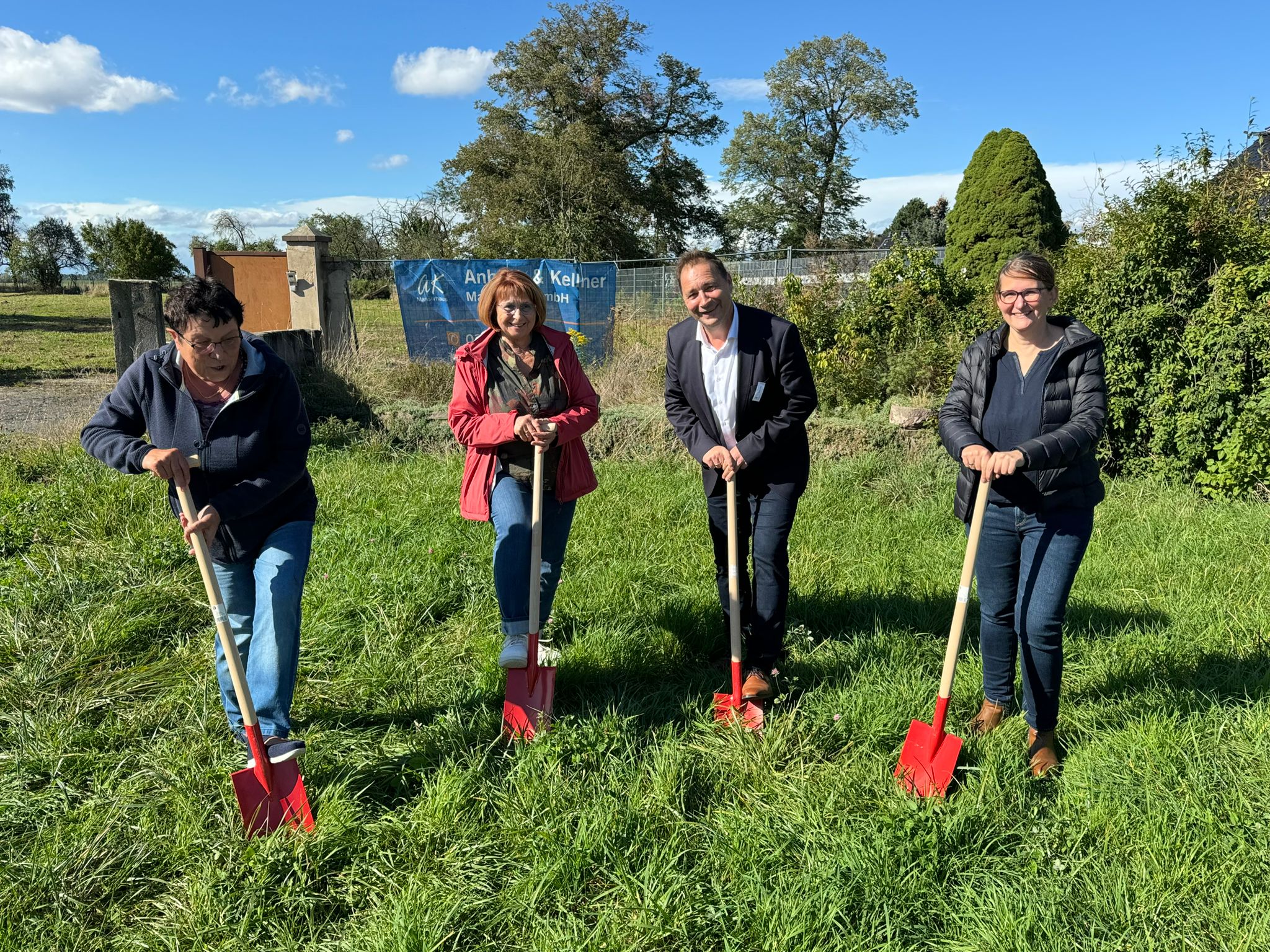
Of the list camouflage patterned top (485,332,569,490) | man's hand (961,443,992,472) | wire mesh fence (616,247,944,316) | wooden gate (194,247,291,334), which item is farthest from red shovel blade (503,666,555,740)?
wooden gate (194,247,291,334)

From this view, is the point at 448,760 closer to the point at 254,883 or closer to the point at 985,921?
the point at 254,883

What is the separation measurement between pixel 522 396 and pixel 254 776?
5.90 ft

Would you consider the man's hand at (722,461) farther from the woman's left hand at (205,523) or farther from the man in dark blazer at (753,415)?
the woman's left hand at (205,523)

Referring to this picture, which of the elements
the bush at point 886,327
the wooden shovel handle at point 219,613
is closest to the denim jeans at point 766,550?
the wooden shovel handle at point 219,613

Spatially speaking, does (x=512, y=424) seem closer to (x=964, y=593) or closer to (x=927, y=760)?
(x=964, y=593)

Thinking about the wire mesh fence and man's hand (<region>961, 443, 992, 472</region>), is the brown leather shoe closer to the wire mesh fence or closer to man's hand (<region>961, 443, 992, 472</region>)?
man's hand (<region>961, 443, 992, 472</region>)

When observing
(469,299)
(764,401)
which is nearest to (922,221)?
(469,299)

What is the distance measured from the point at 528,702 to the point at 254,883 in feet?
3.83

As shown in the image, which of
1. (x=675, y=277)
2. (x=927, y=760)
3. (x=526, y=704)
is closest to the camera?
(x=927, y=760)

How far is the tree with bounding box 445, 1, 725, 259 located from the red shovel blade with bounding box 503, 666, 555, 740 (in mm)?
24656

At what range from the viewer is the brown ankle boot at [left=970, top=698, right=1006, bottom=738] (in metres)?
3.39

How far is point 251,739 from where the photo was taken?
2.81 meters

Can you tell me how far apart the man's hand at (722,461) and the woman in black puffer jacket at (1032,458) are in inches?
34.2

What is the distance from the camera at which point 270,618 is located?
115 inches
